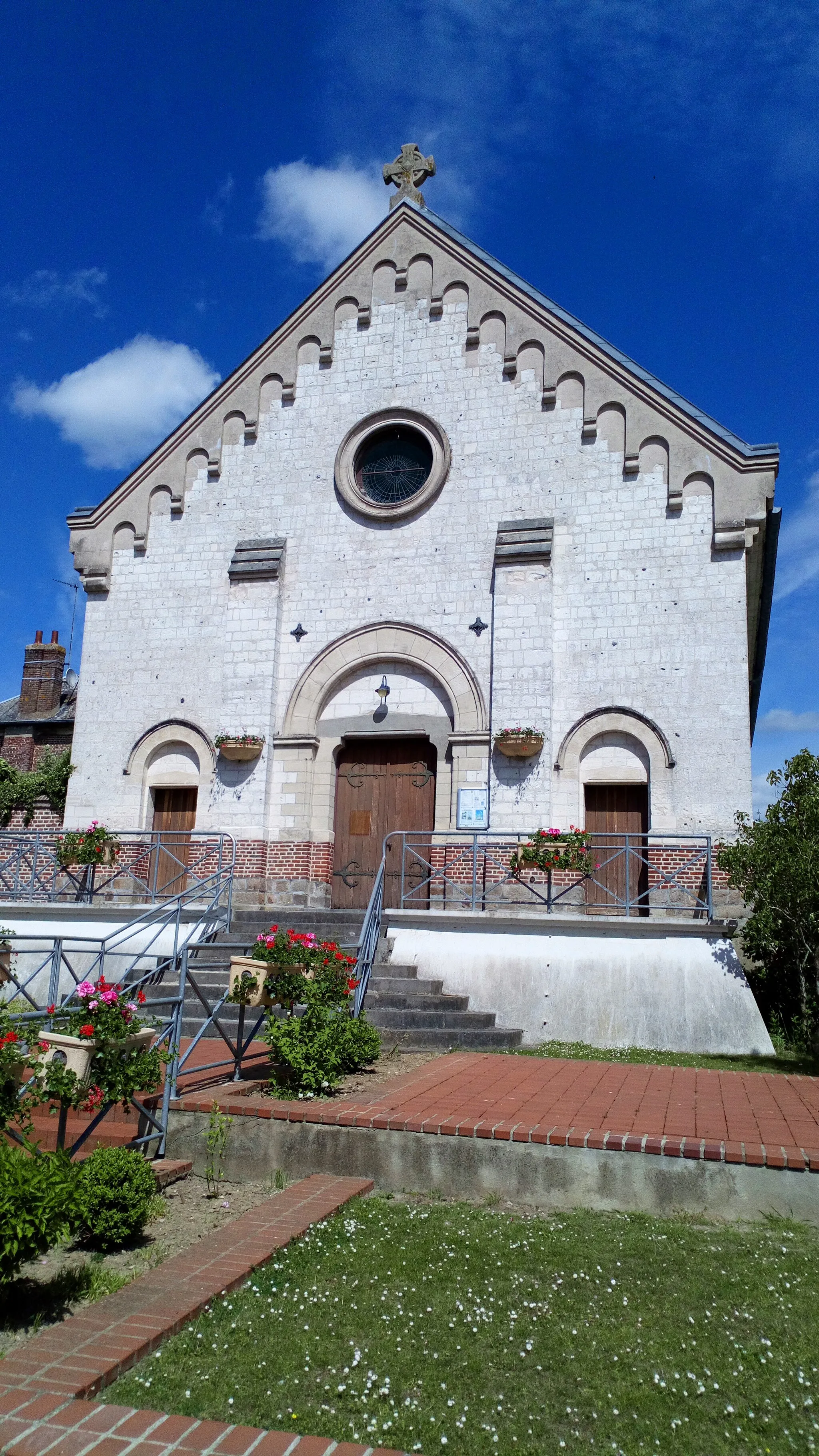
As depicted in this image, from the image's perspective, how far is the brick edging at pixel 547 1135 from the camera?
631 centimetres

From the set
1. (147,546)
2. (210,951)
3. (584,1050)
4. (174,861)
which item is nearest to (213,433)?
(147,546)

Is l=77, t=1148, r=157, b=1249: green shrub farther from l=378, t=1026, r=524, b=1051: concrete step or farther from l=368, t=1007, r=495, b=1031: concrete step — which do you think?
l=368, t=1007, r=495, b=1031: concrete step

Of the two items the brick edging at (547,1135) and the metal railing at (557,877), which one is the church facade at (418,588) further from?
the brick edging at (547,1135)

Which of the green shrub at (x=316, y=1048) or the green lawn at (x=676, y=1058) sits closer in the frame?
the green shrub at (x=316, y=1048)

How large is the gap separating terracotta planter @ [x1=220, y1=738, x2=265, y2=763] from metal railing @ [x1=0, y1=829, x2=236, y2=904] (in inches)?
48.1

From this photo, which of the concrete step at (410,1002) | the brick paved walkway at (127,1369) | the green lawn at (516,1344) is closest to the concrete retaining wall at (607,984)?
the concrete step at (410,1002)

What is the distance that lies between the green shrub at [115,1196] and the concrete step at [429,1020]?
5.56 meters

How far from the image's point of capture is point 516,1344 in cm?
453

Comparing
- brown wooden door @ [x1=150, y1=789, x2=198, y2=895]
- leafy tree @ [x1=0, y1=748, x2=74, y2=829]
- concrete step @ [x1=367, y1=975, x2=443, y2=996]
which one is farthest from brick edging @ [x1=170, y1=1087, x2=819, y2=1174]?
leafy tree @ [x1=0, y1=748, x2=74, y2=829]

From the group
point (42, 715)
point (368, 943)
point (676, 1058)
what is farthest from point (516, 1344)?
point (42, 715)

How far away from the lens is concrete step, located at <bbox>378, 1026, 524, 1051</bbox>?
11.0m

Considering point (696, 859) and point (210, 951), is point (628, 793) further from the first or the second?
point (210, 951)

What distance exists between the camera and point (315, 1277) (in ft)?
17.0

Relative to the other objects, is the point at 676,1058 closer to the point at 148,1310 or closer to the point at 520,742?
the point at 520,742
